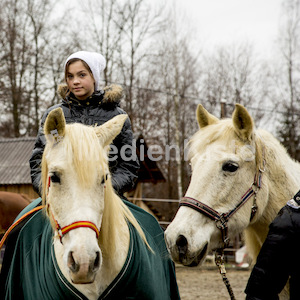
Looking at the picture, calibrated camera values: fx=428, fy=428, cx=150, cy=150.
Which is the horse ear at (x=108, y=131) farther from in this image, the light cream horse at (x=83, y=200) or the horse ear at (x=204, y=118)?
the horse ear at (x=204, y=118)

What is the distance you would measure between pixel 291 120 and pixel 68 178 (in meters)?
23.9

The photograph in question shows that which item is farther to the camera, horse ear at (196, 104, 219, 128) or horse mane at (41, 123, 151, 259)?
horse ear at (196, 104, 219, 128)

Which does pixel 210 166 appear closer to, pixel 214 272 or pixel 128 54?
pixel 214 272

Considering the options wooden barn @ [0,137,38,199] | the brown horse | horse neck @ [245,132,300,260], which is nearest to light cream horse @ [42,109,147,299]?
horse neck @ [245,132,300,260]

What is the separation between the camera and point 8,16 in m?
23.8

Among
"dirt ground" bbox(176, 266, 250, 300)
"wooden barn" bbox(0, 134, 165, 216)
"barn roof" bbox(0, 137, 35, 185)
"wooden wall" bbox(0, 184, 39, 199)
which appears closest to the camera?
"dirt ground" bbox(176, 266, 250, 300)

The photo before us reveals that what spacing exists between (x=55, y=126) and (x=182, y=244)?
3.38ft

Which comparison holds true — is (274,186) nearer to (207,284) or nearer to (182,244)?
(182,244)

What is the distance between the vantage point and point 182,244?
2.49m

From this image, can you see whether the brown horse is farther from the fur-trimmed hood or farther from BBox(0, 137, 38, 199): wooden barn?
the fur-trimmed hood

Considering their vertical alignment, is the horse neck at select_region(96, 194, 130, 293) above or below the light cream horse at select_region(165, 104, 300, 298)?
below

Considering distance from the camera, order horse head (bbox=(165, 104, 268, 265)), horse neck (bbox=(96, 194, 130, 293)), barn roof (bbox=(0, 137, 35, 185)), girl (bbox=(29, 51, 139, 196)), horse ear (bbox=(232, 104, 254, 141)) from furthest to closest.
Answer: barn roof (bbox=(0, 137, 35, 185)) < girl (bbox=(29, 51, 139, 196)) < horse ear (bbox=(232, 104, 254, 141)) < horse neck (bbox=(96, 194, 130, 293)) < horse head (bbox=(165, 104, 268, 265))

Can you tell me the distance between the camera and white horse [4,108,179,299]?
2273mm

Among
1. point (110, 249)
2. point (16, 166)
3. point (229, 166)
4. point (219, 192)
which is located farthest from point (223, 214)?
point (16, 166)
